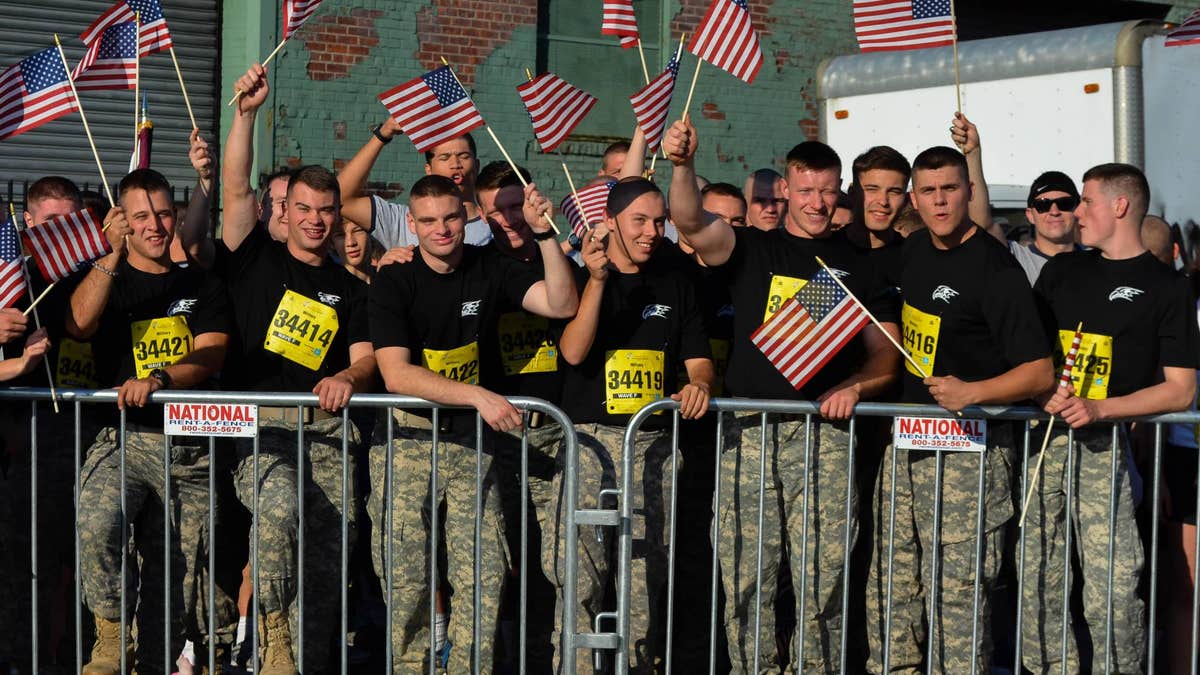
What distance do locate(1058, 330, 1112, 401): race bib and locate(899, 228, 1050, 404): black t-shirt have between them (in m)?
0.30

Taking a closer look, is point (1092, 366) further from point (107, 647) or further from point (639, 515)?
point (107, 647)

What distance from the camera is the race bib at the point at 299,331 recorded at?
6.38 metres

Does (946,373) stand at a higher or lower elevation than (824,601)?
higher

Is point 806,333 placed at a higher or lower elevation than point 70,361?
higher

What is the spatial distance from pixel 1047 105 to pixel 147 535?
674 centimetres

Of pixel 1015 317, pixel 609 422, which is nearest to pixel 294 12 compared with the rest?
pixel 609 422

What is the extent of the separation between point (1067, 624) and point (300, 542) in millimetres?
3011

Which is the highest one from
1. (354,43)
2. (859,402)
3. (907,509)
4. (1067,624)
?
(354,43)

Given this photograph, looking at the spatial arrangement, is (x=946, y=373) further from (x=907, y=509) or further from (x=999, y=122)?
(x=999, y=122)

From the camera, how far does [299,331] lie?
639cm

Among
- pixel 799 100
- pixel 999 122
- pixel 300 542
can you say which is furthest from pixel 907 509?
pixel 799 100

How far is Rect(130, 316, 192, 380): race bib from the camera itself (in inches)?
248

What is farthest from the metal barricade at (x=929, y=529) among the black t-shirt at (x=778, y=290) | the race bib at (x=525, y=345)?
the race bib at (x=525, y=345)

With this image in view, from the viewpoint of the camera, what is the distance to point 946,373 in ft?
20.0
